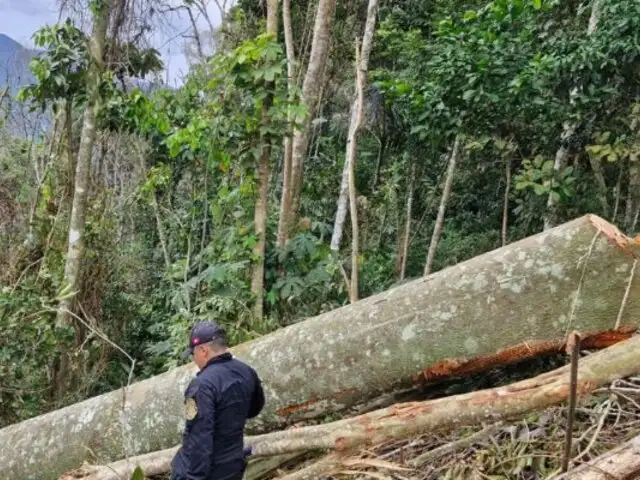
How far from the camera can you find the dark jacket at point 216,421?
2.61 metres

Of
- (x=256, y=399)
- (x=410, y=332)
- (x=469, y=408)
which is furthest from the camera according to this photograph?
(x=410, y=332)

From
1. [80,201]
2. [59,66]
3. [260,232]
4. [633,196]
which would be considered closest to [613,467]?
[260,232]

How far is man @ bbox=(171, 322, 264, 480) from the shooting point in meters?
2.61

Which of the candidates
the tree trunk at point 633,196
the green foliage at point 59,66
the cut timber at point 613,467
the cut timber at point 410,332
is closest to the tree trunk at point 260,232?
the cut timber at point 410,332

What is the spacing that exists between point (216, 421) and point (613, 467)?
1.64 m

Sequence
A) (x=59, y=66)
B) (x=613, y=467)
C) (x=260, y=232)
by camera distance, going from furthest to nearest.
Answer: (x=59, y=66)
(x=260, y=232)
(x=613, y=467)

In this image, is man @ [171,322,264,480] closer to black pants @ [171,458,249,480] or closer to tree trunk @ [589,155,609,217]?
black pants @ [171,458,249,480]

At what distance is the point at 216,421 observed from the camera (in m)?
2.71

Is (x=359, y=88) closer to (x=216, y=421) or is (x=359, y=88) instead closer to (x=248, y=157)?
(x=248, y=157)

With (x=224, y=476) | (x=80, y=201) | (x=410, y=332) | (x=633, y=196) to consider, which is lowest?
(x=224, y=476)

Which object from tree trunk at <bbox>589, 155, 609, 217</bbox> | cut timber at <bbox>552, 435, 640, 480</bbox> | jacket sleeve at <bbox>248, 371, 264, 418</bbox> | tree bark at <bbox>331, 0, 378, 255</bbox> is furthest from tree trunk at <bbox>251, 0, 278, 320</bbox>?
cut timber at <bbox>552, 435, 640, 480</bbox>

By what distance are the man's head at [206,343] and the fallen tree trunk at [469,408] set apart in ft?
2.05

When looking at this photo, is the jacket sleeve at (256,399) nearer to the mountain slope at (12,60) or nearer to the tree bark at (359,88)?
the tree bark at (359,88)

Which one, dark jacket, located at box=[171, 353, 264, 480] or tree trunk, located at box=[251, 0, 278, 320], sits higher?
tree trunk, located at box=[251, 0, 278, 320]
